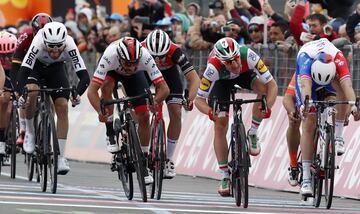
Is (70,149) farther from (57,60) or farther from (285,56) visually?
(57,60)

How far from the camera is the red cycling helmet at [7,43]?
20.1 meters

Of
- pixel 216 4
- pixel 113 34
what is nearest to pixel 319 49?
pixel 216 4

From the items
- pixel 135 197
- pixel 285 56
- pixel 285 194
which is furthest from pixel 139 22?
pixel 135 197

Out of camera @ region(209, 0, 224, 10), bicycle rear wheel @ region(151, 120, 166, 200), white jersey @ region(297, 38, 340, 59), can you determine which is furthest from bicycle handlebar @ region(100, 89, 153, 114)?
camera @ region(209, 0, 224, 10)

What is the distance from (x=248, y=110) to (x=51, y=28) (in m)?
5.21

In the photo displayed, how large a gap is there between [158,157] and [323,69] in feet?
7.14

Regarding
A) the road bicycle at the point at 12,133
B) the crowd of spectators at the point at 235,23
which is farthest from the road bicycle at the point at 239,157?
the road bicycle at the point at 12,133

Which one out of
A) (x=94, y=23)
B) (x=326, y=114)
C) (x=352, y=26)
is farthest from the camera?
(x=94, y=23)

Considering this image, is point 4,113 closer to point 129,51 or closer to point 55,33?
Result: point 55,33

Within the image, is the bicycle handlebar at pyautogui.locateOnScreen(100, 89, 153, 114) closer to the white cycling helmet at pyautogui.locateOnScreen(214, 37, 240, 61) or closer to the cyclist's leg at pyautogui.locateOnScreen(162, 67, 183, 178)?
the white cycling helmet at pyautogui.locateOnScreen(214, 37, 240, 61)

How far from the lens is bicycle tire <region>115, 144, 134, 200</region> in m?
15.6

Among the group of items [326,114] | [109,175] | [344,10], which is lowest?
[109,175]

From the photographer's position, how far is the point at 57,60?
56.0 ft

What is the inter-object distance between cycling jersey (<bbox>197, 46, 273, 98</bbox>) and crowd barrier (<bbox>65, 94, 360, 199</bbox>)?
6.99 feet
